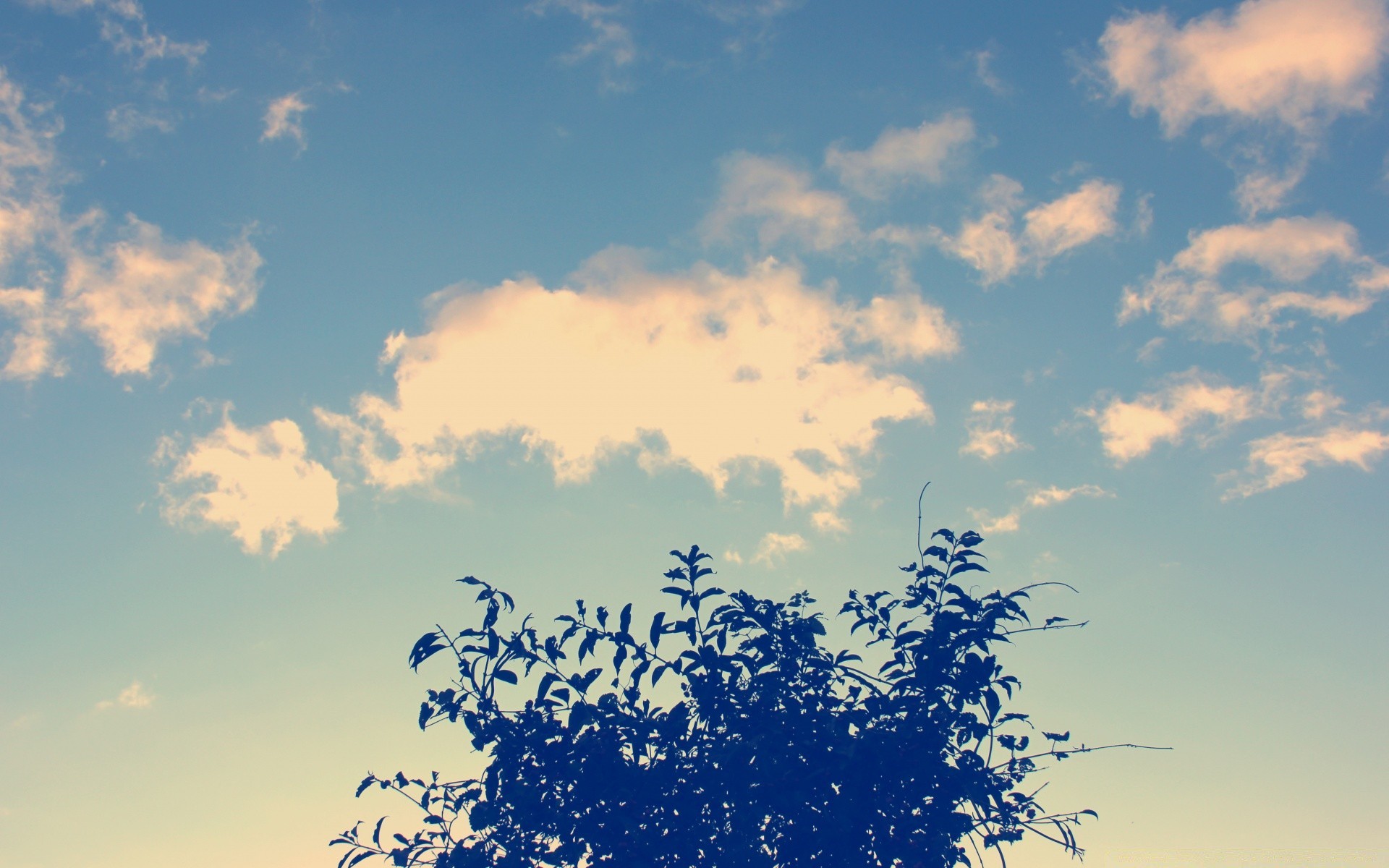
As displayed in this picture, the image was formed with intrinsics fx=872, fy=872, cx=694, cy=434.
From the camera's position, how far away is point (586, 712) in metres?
6.52

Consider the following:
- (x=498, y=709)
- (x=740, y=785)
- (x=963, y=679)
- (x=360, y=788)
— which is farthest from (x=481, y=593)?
(x=963, y=679)

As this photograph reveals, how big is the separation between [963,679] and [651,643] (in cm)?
230

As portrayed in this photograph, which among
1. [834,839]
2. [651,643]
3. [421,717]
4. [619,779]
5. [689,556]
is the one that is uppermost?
[689,556]

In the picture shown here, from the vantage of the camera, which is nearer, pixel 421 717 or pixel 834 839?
pixel 834 839

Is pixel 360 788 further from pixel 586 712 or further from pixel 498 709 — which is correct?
pixel 586 712

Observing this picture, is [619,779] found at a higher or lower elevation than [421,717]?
lower

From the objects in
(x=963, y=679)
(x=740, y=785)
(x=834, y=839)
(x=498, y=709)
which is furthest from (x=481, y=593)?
(x=963, y=679)

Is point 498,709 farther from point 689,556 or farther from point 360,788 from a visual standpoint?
point 689,556

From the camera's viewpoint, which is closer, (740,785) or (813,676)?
(740,785)

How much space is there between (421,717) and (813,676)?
2958 millimetres

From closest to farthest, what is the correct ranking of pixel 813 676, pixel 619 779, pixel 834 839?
1. pixel 834 839
2. pixel 619 779
3. pixel 813 676

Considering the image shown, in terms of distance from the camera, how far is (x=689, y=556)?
686 centimetres

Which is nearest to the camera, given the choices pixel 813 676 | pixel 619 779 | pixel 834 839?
pixel 834 839

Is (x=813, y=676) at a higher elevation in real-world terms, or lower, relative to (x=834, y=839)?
higher
